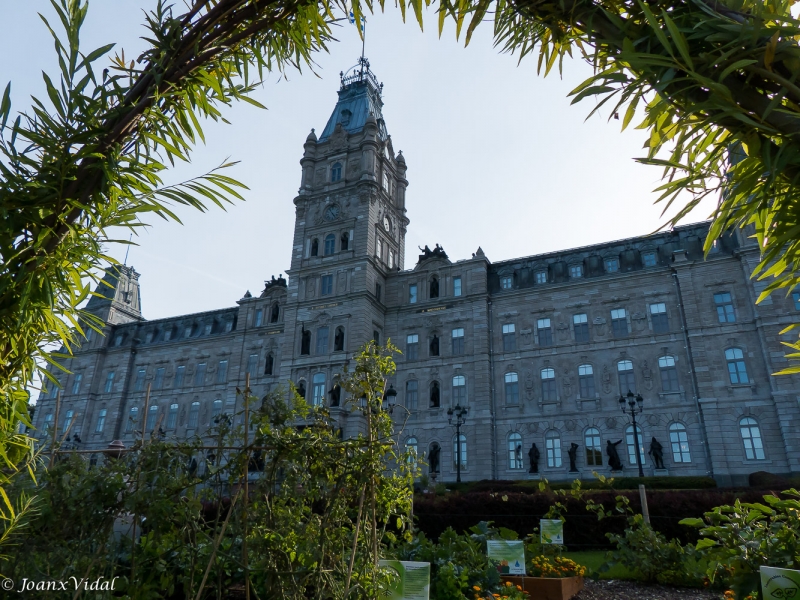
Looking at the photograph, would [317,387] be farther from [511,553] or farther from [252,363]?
[511,553]

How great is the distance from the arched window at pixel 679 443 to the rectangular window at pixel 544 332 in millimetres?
8343

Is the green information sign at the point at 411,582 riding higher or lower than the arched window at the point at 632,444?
lower

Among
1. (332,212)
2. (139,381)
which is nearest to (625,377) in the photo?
(332,212)

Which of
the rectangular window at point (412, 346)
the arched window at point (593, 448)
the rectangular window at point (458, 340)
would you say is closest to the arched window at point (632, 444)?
the arched window at point (593, 448)

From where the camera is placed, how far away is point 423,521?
15547 millimetres

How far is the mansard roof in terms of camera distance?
44469 millimetres

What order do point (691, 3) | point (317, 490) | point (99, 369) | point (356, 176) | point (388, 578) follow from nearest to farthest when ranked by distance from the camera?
1. point (691, 3)
2. point (388, 578)
3. point (317, 490)
4. point (356, 176)
5. point (99, 369)

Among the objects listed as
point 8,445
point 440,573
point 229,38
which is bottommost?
point 440,573

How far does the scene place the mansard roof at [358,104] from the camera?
44.5m

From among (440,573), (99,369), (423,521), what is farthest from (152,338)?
(440,573)

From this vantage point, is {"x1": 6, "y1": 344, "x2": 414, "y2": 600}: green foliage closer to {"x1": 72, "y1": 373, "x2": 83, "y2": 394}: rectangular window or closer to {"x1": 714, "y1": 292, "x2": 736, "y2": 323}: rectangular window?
{"x1": 714, "y1": 292, "x2": 736, "y2": 323}: rectangular window

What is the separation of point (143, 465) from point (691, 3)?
5213 mm

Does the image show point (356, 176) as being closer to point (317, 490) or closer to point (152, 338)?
point (152, 338)

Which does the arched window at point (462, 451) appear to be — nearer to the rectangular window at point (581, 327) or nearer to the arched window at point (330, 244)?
the rectangular window at point (581, 327)
